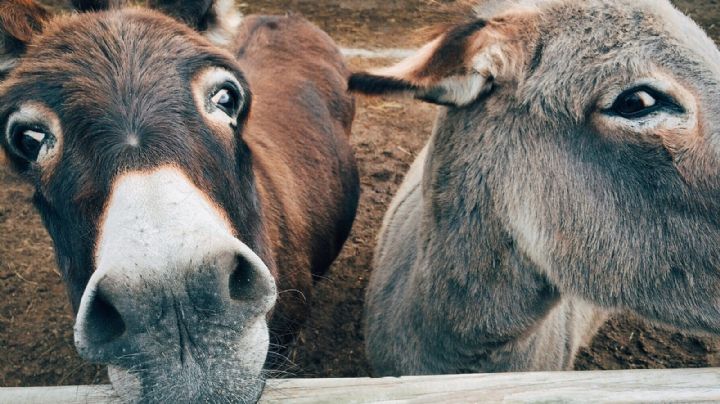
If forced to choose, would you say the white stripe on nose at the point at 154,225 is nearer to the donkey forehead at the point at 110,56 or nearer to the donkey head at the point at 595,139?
the donkey forehead at the point at 110,56

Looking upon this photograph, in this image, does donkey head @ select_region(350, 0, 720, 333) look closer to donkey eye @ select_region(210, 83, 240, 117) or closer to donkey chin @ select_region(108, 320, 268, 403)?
donkey eye @ select_region(210, 83, 240, 117)

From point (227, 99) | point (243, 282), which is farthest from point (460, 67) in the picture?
point (243, 282)

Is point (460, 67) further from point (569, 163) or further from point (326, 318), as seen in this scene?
point (326, 318)

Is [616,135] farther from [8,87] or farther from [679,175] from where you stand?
[8,87]

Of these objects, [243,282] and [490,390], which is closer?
[243,282]

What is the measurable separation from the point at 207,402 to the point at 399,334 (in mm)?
1314

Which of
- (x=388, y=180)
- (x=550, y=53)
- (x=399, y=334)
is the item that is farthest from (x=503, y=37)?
(x=388, y=180)

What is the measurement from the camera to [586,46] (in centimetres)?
188

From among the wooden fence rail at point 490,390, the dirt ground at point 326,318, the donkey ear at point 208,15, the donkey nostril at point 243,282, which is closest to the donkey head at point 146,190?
the donkey nostril at point 243,282

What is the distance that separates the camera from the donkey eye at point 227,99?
203 cm

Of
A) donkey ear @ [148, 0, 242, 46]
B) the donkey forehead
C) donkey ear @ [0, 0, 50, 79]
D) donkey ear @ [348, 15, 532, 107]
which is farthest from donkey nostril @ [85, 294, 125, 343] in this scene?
donkey ear @ [148, 0, 242, 46]

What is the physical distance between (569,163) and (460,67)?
51cm

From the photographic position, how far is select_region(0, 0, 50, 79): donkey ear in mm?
2115

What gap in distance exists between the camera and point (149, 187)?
1.51 m
